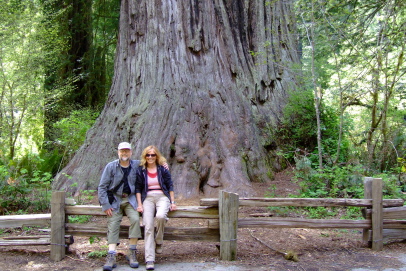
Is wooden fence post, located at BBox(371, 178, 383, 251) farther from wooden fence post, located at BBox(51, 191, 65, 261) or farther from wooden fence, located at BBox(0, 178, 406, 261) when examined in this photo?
wooden fence post, located at BBox(51, 191, 65, 261)

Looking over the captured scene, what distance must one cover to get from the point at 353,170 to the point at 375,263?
10.1 feet

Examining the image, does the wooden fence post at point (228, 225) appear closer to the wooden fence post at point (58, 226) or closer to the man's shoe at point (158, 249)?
the man's shoe at point (158, 249)

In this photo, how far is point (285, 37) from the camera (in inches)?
503

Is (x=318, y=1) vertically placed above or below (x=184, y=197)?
above

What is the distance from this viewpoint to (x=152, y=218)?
5066 millimetres

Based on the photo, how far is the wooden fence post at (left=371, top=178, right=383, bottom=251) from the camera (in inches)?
226

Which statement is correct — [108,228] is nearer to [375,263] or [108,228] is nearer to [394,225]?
[375,263]

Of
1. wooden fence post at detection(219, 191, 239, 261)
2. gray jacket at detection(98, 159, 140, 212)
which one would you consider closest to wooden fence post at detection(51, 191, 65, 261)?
gray jacket at detection(98, 159, 140, 212)

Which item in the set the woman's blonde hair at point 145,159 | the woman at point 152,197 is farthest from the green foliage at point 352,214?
the woman's blonde hair at point 145,159

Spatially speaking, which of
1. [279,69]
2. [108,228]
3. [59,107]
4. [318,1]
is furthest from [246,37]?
[59,107]

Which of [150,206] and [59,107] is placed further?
[59,107]

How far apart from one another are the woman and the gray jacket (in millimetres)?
72

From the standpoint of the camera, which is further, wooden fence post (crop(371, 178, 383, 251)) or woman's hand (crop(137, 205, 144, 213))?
wooden fence post (crop(371, 178, 383, 251))

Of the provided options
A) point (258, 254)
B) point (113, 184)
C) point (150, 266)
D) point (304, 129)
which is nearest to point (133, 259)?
point (150, 266)
